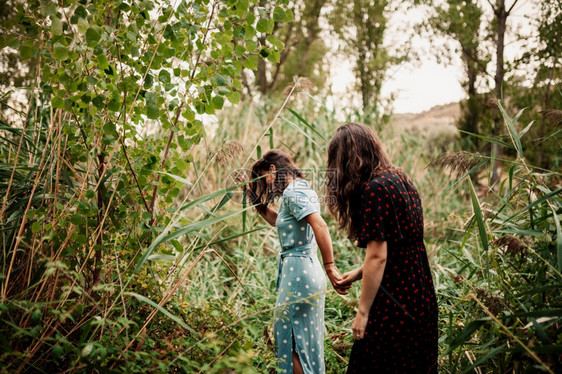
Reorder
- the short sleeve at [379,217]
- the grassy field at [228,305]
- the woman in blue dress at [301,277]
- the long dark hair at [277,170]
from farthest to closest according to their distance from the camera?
the long dark hair at [277,170], the woman in blue dress at [301,277], the short sleeve at [379,217], the grassy field at [228,305]

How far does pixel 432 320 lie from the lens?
5.87 feet

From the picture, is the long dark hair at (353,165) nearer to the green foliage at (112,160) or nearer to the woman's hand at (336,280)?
the woman's hand at (336,280)

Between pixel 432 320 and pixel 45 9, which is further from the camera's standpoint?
pixel 432 320

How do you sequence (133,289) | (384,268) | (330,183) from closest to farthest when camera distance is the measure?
(384,268) < (133,289) < (330,183)

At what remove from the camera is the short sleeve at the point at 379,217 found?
1674 mm

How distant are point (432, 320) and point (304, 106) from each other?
16.6 ft

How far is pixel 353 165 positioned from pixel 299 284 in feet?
2.72

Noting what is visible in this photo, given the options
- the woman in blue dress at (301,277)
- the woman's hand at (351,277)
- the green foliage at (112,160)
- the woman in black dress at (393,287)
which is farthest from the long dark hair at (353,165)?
the green foliage at (112,160)

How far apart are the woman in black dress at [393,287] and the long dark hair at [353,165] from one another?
0.13 ft

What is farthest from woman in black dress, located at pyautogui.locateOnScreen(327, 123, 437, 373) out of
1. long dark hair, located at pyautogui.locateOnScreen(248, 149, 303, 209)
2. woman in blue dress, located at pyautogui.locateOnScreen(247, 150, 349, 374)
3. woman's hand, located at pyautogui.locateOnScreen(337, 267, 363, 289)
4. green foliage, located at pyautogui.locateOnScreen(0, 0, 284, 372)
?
long dark hair, located at pyautogui.locateOnScreen(248, 149, 303, 209)

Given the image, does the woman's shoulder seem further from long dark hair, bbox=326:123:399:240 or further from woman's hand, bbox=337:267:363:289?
woman's hand, bbox=337:267:363:289

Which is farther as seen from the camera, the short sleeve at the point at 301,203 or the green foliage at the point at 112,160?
the short sleeve at the point at 301,203

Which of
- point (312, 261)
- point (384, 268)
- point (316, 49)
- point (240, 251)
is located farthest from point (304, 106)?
point (316, 49)

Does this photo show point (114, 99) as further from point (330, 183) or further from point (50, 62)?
point (330, 183)
